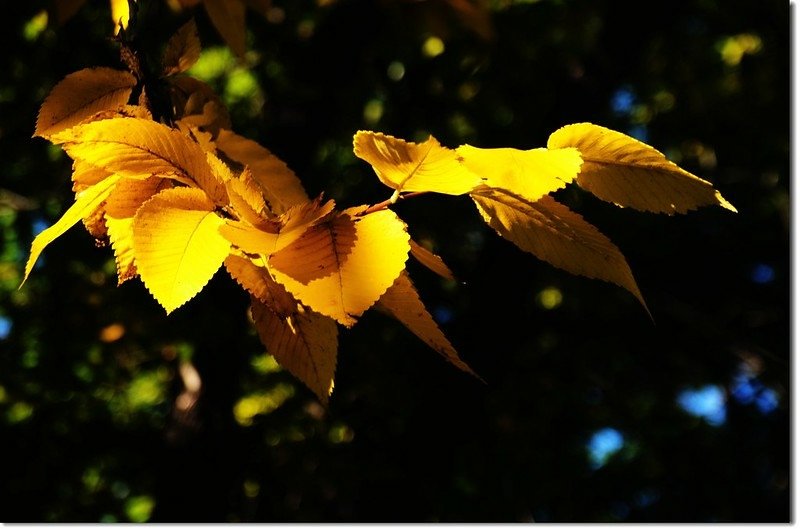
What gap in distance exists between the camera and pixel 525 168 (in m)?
0.58

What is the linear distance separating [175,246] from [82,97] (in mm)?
369

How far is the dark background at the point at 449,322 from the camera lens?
2846 millimetres

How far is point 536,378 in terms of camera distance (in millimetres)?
3596

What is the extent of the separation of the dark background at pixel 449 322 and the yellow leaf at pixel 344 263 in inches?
70.0

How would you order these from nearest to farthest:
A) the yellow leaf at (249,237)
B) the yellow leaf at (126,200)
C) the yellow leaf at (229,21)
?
the yellow leaf at (249,237), the yellow leaf at (126,200), the yellow leaf at (229,21)

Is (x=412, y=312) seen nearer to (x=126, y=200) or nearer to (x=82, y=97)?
(x=126, y=200)

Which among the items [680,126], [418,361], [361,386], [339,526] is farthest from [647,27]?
[339,526]

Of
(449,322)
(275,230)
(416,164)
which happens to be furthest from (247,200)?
(449,322)

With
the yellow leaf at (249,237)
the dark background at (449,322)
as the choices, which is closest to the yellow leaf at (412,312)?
the yellow leaf at (249,237)

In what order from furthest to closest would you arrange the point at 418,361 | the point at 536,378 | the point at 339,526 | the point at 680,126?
the point at 680,126 < the point at 536,378 < the point at 418,361 < the point at 339,526

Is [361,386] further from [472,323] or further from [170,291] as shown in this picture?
[170,291]

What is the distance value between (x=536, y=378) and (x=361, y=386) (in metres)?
0.91

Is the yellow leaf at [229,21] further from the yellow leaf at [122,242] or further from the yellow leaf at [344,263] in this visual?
the yellow leaf at [344,263]

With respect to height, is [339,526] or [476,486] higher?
[339,526]
